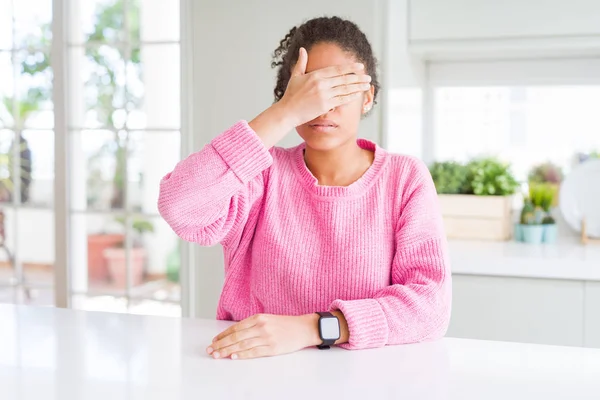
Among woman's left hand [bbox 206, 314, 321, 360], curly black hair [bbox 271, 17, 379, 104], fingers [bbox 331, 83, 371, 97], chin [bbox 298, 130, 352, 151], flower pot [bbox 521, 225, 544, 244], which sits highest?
curly black hair [bbox 271, 17, 379, 104]

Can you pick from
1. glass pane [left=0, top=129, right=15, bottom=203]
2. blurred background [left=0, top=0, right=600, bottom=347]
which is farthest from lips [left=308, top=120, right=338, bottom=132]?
glass pane [left=0, top=129, right=15, bottom=203]

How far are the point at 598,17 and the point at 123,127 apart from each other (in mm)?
1804

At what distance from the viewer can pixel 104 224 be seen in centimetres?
296

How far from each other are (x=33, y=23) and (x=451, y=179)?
1.92m

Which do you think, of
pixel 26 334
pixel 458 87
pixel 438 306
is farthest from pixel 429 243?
pixel 458 87

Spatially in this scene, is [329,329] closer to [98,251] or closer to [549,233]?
[549,233]

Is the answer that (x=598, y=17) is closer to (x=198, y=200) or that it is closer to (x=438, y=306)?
(x=438, y=306)

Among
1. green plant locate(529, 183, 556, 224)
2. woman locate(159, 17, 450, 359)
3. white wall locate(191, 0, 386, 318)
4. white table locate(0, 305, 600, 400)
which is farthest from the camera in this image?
green plant locate(529, 183, 556, 224)

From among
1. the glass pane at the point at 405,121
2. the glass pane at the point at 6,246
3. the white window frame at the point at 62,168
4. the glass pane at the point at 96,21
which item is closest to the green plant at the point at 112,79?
the glass pane at the point at 96,21

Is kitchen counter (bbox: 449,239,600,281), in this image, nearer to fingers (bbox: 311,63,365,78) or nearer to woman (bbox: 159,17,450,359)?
woman (bbox: 159,17,450,359)

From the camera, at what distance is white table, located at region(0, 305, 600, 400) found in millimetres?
913

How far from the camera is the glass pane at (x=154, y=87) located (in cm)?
281

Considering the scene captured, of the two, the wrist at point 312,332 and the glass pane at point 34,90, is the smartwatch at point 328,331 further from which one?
the glass pane at point 34,90

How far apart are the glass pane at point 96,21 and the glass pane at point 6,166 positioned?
683 mm
